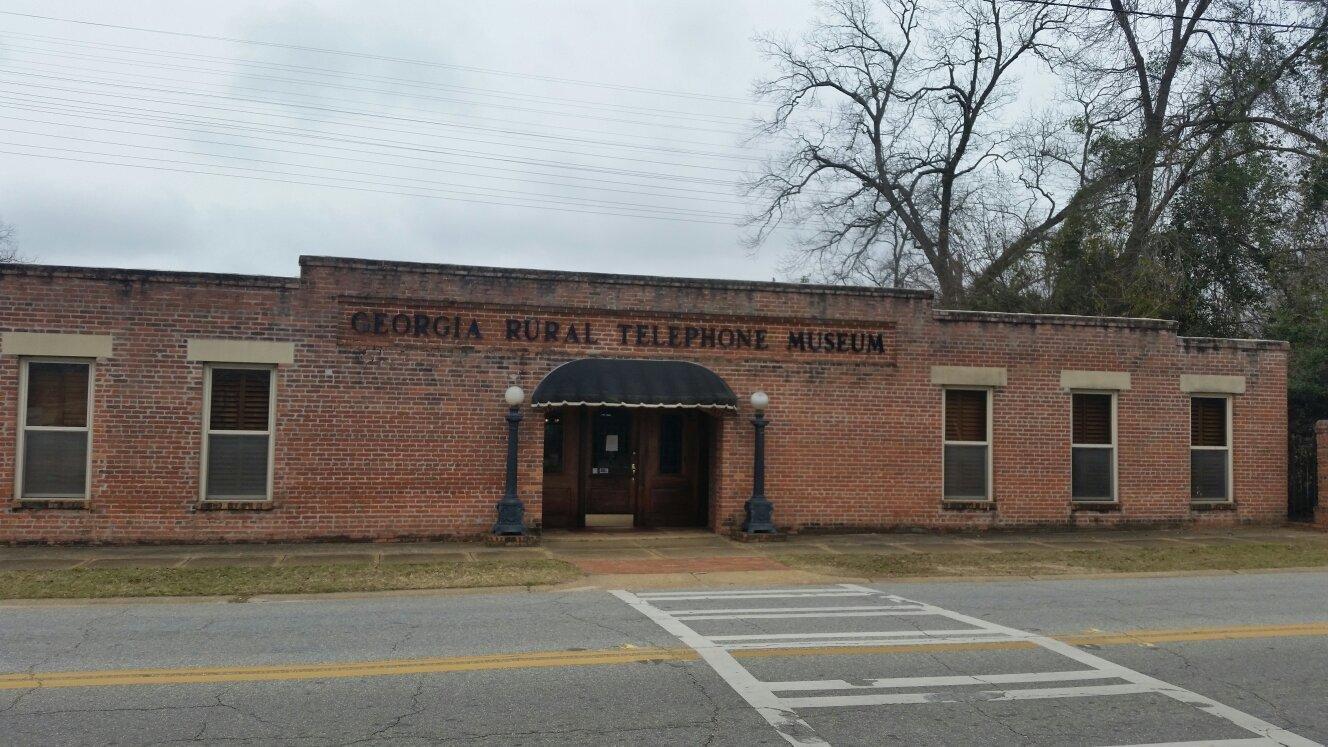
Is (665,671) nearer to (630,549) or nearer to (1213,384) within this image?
(630,549)

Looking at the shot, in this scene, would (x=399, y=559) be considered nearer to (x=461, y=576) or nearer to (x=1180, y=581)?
(x=461, y=576)

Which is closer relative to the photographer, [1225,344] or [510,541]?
[510,541]

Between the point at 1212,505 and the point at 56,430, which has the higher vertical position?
the point at 56,430

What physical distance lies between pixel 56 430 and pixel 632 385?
7.70 meters

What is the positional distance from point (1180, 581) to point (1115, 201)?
16265 mm

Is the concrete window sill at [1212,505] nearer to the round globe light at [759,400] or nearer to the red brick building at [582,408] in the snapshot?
the red brick building at [582,408]

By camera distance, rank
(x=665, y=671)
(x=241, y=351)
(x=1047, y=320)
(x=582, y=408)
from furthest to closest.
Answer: (x=1047, y=320)
(x=582, y=408)
(x=241, y=351)
(x=665, y=671)

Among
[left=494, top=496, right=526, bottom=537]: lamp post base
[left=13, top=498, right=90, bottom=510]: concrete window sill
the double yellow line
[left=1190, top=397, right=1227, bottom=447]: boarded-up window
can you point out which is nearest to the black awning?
[left=494, top=496, right=526, bottom=537]: lamp post base

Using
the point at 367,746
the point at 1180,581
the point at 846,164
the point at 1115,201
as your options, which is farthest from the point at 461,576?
the point at 846,164

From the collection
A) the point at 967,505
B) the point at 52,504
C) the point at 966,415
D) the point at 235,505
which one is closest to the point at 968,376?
the point at 966,415

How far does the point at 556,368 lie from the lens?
50.4 ft

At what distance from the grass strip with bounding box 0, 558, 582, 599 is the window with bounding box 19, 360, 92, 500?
246cm

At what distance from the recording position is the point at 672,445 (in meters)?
17.5

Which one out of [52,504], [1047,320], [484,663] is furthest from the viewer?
[1047,320]
